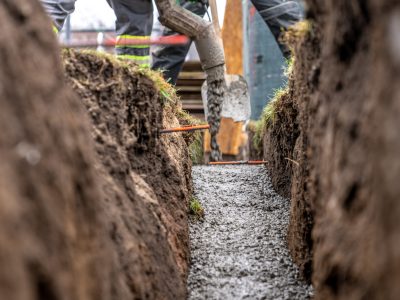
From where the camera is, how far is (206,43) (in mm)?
4223

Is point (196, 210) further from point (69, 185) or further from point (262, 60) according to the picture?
point (262, 60)

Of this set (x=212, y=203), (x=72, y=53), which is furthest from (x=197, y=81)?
(x=72, y=53)

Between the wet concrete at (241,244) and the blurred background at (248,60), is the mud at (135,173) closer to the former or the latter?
the wet concrete at (241,244)

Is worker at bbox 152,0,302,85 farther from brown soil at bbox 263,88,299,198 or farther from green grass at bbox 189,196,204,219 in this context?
green grass at bbox 189,196,204,219

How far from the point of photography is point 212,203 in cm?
337

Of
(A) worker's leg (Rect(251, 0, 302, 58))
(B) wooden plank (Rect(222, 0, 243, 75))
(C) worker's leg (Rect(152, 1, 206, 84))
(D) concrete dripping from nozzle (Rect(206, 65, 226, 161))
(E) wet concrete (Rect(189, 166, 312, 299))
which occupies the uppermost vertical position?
(B) wooden plank (Rect(222, 0, 243, 75))

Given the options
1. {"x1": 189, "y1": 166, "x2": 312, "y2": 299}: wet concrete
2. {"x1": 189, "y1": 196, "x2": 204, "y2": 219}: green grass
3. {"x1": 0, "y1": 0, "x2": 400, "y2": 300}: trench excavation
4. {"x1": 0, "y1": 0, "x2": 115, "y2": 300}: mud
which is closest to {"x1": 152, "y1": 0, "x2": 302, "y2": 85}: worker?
{"x1": 189, "y1": 166, "x2": 312, "y2": 299}: wet concrete

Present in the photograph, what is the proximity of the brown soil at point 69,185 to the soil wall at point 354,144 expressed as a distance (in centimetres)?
58

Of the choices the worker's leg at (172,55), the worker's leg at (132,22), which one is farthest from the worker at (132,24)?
the worker's leg at (172,55)

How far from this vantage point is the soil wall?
89cm

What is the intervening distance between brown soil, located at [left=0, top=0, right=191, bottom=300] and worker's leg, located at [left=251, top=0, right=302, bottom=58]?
8.42 feet

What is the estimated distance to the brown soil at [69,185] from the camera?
0.92 metres

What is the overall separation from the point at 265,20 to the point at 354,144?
3463 millimetres

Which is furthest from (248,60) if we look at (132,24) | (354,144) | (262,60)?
(354,144)
